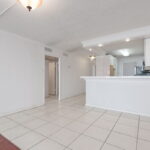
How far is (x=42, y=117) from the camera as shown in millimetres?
2984

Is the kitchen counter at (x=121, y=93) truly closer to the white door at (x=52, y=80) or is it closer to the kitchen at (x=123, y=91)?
the kitchen at (x=123, y=91)

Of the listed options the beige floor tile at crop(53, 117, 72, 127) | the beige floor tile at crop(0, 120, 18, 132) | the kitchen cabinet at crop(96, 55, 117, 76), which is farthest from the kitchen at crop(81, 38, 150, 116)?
the beige floor tile at crop(0, 120, 18, 132)

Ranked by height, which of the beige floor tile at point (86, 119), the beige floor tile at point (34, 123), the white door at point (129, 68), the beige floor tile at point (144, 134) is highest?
the white door at point (129, 68)

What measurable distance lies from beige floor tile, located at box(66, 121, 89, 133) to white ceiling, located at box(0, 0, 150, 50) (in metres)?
2.47

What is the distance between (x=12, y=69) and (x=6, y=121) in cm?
145

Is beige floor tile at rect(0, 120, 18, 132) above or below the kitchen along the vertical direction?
below

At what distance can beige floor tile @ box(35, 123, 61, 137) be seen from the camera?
2.15 metres

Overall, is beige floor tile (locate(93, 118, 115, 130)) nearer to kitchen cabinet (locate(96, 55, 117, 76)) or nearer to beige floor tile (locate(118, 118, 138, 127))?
beige floor tile (locate(118, 118, 138, 127))

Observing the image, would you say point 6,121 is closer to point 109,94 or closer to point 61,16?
point 61,16

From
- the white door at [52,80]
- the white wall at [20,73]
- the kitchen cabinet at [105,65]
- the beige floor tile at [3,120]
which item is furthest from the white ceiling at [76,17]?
the white door at [52,80]

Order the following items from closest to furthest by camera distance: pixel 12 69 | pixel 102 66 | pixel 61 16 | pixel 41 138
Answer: pixel 41 138 → pixel 61 16 → pixel 12 69 → pixel 102 66

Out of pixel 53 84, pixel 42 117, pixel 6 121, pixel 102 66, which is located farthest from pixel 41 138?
pixel 102 66

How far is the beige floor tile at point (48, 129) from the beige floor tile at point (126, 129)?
4.12 feet

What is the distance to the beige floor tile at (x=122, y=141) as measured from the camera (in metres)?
1.75
